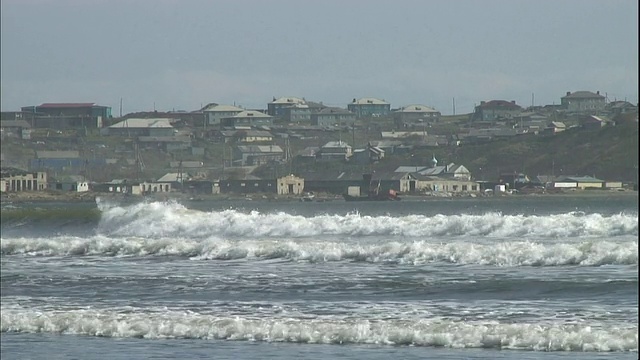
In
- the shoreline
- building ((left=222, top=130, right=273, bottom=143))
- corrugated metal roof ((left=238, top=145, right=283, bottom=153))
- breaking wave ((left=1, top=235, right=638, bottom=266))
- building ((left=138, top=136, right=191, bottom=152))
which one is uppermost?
building ((left=222, top=130, right=273, bottom=143))

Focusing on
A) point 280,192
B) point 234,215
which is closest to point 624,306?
point 234,215

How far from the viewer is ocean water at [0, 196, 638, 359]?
17.4 m

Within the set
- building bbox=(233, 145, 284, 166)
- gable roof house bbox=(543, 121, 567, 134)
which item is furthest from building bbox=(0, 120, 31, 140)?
gable roof house bbox=(543, 121, 567, 134)

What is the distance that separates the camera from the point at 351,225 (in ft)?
151

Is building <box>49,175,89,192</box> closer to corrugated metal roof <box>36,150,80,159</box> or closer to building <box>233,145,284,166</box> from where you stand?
corrugated metal roof <box>36,150,80,159</box>

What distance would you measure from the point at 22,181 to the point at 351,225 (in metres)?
101

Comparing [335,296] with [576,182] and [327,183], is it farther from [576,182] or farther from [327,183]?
[327,183]

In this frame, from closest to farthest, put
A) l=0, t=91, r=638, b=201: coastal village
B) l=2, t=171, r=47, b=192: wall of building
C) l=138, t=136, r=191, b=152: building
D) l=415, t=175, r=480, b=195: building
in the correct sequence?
1. l=415, t=175, r=480, b=195: building
2. l=0, t=91, r=638, b=201: coastal village
3. l=2, t=171, r=47, b=192: wall of building
4. l=138, t=136, r=191, b=152: building

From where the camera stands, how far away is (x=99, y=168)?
158625mm

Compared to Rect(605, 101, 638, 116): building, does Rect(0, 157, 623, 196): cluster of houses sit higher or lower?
lower

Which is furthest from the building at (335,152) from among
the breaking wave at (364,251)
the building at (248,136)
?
the breaking wave at (364,251)

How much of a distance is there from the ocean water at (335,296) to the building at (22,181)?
10047cm

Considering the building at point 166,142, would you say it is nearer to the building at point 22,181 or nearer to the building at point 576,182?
the building at point 22,181

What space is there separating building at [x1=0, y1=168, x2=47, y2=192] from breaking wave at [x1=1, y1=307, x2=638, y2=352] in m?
119
